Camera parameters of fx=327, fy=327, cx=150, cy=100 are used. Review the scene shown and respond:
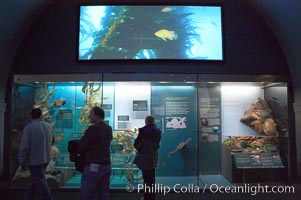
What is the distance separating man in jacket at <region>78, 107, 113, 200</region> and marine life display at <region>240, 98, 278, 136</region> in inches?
188

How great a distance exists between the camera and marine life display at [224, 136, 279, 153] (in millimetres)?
7848

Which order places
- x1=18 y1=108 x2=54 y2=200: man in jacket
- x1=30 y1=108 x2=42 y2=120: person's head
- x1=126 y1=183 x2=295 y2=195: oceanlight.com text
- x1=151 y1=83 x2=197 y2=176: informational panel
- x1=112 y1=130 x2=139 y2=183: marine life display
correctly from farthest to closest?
x1=151 y1=83 x2=197 y2=176: informational panel
x1=112 y1=130 x2=139 y2=183: marine life display
x1=126 y1=183 x2=295 y2=195: oceanlight.com text
x1=30 y1=108 x2=42 y2=120: person's head
x1=18 y1=108 x2=54 y2=200: man in jacket

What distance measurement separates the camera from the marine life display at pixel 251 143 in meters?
7.85

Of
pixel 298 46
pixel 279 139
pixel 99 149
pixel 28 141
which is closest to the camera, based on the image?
pixel 99 149

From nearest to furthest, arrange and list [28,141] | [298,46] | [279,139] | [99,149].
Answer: [99,149] < [28,141] < [298,46] < [279,139]

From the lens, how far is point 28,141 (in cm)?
506

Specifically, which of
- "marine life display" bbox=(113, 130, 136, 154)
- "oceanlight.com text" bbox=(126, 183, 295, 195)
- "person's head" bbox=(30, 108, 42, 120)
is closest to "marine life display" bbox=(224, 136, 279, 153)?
"oceanlight.com text" bbox=(126, 183, 295, 195)

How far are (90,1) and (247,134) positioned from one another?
5.04 m

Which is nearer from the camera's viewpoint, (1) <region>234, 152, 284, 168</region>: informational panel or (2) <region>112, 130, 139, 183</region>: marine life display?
(2) <region>112, 130, 139, 183</region>: marine life display

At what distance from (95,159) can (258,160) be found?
475cm

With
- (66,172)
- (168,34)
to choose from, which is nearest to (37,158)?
(66,172)

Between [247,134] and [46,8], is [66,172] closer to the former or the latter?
[46,8]

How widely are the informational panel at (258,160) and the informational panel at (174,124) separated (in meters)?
1.19

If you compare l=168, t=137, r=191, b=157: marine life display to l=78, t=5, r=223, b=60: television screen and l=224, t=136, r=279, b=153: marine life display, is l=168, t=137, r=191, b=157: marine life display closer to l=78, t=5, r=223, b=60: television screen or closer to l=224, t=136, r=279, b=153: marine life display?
l=224, t=136, r=279, b=153: marine life display
